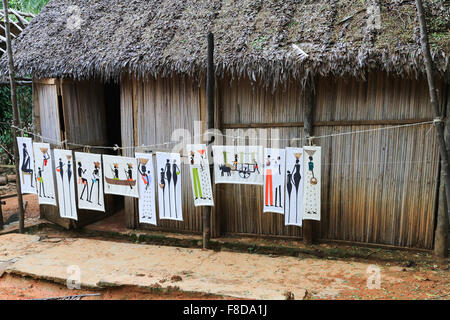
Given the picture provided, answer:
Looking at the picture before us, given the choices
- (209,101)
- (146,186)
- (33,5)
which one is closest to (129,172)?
(146,186)

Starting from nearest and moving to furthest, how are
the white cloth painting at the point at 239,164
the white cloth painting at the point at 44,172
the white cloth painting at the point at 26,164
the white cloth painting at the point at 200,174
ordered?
the white cloth painting at the point at 239,164 → the white cloth painting at the point at 200,174 → the white cloth painting at the point at 44,172 → the white cloth painting at the point at 26,164

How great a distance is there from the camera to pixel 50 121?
22.3 ft

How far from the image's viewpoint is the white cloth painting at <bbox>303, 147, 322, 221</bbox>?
16.6 feet

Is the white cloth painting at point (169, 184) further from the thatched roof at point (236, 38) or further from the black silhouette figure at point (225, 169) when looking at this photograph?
the thatched roof at point (236, 38)

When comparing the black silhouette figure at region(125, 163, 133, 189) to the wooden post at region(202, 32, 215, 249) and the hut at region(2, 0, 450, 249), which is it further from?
the wooden post at region(202, 32, 215, 249)

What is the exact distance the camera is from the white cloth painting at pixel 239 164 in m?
5.36

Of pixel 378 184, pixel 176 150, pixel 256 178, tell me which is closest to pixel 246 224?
pixel 256 178

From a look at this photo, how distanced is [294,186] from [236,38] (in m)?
2.33

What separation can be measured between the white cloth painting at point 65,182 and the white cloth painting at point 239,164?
8.25 ft

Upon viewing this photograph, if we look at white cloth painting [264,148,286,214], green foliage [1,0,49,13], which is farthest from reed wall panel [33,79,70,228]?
green foliage [1,0,49,13]

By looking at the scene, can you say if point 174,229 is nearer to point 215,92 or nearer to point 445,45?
point 215,92

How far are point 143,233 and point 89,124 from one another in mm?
2374

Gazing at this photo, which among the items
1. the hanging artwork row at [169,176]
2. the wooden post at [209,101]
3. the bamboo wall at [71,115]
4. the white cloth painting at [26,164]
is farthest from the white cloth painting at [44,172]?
the wooden post at [209,101]

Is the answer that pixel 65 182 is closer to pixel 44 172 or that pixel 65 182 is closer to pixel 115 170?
pixel 44 172
